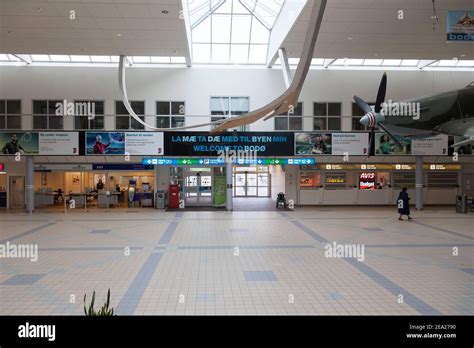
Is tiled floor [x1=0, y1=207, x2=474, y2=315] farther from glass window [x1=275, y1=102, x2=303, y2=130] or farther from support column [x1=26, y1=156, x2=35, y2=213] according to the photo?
glass window [x1=275, y1=102, x2=303, y2=130]

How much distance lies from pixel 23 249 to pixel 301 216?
14.1m

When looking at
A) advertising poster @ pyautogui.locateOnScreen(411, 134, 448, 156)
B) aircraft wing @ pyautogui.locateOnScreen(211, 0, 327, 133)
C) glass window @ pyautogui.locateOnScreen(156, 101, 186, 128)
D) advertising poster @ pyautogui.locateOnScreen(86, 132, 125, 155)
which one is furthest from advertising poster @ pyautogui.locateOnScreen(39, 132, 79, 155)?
aircraft wing @ pyautogui.locateOnScreen(211, 0, 327, 133)

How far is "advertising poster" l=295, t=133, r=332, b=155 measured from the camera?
24484 mm

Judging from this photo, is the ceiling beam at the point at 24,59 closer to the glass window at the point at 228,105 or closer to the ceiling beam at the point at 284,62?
the glass window at the point at 228,105

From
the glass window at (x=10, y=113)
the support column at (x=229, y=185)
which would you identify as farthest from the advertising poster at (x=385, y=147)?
the glass window at (x=10, y=113)

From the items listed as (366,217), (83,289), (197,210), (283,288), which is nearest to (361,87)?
(366,217)

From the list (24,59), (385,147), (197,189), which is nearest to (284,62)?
(385,147)

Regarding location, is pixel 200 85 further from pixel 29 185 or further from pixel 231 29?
pixel 29 185

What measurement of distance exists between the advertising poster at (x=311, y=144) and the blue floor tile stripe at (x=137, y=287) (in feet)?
47.7

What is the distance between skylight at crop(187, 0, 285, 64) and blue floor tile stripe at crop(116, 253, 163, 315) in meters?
14.0

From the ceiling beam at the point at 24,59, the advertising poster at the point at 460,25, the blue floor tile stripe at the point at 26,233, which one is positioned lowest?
the blue floor tile stripe at the point at 26,233

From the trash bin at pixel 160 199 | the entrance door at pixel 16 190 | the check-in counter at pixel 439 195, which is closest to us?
the trash bin at pixel 160 199

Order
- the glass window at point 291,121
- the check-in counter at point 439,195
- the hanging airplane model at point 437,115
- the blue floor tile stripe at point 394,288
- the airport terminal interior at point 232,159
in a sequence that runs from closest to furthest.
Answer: the hanging airplane model at point 437,115 < the blue floor tile stripe at point 394,288 < the airport terminal interior at point 232,159 < the glass window at point 291,121 < the check-in counter at point 439,195

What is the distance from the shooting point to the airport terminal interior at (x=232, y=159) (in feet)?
28.0
